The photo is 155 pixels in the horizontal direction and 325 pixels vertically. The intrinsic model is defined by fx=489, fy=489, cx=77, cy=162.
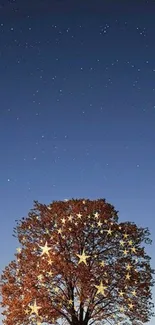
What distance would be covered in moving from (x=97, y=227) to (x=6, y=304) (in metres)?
7.14

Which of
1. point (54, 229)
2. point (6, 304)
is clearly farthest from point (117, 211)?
point (6, 304)

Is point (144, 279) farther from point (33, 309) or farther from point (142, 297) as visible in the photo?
point (33, 309)

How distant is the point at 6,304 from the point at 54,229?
5303mm

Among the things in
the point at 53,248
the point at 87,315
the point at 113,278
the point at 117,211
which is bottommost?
the point at 87,315

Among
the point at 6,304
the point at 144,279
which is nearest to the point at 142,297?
the point at 144,279

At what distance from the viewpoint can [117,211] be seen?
30828 millimetres

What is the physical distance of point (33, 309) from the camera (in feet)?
89.8

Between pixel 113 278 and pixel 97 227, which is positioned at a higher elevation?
pixel 97 227

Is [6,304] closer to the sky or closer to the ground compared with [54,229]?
closer to the ground

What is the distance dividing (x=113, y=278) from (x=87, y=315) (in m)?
2.62

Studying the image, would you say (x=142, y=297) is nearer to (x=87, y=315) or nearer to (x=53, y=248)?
(x=87, y=315)

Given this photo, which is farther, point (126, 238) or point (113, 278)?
point (126, 238)

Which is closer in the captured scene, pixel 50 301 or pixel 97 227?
pixel 50 301

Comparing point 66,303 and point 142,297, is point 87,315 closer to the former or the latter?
point 66,303
